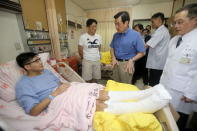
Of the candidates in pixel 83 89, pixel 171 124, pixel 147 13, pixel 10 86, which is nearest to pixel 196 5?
pixel 171 124

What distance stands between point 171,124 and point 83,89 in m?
0.76

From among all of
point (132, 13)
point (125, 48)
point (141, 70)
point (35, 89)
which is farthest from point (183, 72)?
point (132, 13)

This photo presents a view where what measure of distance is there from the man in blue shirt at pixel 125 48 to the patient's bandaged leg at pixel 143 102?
0.54 metres

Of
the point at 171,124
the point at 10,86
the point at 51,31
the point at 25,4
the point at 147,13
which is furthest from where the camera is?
the point at 147,13

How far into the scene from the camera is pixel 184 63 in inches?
39.7

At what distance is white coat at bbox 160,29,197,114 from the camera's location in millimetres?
972

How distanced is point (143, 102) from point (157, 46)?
1.49 metres

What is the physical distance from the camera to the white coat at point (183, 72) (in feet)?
3.19

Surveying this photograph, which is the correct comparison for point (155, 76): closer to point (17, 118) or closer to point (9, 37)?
point (17, 118)

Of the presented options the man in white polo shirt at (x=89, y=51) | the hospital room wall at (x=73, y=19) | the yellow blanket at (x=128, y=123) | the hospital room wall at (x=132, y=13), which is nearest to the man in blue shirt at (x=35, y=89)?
the yellow blanket at (x=128, y=123)

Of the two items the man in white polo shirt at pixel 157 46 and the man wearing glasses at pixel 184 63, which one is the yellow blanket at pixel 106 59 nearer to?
the man in white polo shirt at pixel 157 46

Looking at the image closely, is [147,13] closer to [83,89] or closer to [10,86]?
[83,89]

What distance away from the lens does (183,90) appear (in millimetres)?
1049

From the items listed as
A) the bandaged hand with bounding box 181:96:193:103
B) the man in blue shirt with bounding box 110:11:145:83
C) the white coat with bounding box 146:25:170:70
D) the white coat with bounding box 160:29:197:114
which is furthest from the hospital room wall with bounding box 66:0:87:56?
the bandaged hand with bounding box 181:96:193:103
